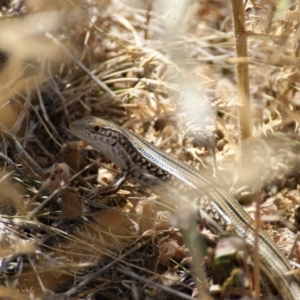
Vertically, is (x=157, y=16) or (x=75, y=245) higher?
(x=157, y=16)

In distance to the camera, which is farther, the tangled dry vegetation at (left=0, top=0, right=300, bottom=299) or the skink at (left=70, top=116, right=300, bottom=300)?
the skink at (left=70, top=116, right=300, bottom=300)

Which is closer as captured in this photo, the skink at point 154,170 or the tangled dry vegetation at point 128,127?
the tangled dry vegetation at point 128,127

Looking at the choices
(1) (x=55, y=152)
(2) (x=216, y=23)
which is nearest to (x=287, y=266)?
(1) (x=55, y=152)

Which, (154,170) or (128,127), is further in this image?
(128,127)

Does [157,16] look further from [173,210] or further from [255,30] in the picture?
[173,210]
